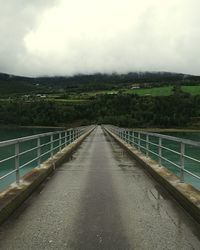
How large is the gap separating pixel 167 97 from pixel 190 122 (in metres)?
27.1

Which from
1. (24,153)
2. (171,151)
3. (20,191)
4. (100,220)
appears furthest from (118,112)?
(100,220)

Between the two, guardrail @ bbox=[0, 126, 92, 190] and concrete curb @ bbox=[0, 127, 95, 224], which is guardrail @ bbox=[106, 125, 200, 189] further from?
guardrail @ bbox=[0, 126, 92, 190]

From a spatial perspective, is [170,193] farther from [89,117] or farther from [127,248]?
[89,117]

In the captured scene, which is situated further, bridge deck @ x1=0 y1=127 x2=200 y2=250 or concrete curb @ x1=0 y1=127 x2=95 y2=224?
concrete curb @ x1=0 y1=127 x2=95 y2=224

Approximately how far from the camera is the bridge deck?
5211 mm

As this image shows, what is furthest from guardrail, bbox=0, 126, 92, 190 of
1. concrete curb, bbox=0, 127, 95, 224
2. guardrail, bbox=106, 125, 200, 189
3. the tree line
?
the tree line

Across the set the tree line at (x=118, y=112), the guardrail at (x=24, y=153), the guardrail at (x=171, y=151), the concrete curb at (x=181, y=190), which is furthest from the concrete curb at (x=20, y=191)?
the tree line at (x=118, y=112)

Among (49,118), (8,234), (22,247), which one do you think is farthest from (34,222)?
(49,118)

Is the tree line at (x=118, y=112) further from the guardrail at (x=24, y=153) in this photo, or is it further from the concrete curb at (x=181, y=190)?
the concrete curb at (x=181, y=190)

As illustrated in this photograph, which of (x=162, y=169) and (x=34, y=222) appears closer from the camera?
(x=34, y=222)

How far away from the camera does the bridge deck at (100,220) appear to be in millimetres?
5211

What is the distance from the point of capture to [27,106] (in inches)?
7136

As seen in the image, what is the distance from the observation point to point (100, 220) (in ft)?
20.5

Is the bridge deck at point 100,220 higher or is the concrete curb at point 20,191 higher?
the concrete curb at point 20,191
